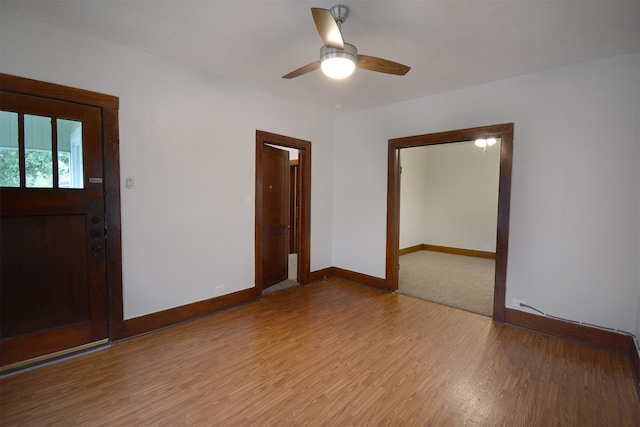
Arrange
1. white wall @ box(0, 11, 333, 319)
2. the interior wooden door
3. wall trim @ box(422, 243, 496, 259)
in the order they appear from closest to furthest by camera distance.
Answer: white wall @ box(0, 11, 333, 319), the interior wooden door, wall trim @ box(422, 243, 496, 259)

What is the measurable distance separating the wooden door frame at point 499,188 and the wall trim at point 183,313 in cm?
204

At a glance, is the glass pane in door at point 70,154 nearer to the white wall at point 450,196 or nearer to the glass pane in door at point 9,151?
the glass pane in door at point 9,151

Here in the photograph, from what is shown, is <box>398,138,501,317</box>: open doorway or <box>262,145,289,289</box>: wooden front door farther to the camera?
<box>398,138,501,317</box>: open doorway

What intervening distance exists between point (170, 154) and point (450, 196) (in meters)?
6.10

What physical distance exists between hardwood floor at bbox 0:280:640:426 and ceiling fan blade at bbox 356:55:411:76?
233 cm

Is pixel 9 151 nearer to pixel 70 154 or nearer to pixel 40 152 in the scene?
pixel 40 152

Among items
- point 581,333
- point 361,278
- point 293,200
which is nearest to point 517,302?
Answer: point 581,333

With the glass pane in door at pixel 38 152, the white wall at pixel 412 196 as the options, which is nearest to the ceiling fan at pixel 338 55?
the glass pane in door at pixel 38 152

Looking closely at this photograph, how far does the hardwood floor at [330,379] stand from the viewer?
5.83ft

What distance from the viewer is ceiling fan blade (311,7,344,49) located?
162 centimetres

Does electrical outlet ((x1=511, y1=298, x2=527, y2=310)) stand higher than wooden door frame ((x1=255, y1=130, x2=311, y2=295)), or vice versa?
wooden door frame ((x1=255, y1=130, x2=311, y2=295))

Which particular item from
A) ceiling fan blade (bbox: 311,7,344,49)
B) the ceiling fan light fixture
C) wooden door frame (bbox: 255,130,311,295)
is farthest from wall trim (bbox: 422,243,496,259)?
ceiling fan blade (bbox: 311,7,344,49)

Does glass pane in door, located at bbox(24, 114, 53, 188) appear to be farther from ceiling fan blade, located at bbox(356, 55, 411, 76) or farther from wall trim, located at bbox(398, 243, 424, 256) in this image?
wall trim, located at bbox(398, 243, 424, 256)

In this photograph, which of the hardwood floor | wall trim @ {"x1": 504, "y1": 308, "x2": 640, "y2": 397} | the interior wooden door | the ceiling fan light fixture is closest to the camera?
the hardwood floor
